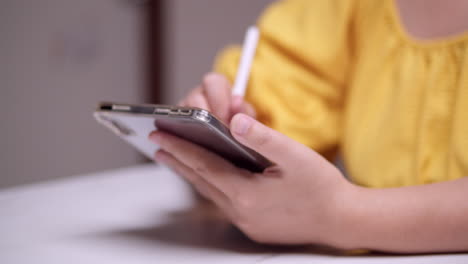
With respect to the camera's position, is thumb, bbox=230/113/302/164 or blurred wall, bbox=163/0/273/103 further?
blurred wall, bbox=163/0/273/103

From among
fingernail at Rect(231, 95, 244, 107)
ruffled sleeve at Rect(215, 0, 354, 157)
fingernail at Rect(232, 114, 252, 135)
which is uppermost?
ruffled sleeve at Rect(215, 0, 354, 157)

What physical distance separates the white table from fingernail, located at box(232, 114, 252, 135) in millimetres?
95

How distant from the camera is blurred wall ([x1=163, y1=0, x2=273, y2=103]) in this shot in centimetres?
115

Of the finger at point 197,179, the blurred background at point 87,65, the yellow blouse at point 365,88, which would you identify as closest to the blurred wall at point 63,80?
the blurred background at point 87,65

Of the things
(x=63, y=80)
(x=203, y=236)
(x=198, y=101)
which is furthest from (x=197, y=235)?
(x=63, y=80)

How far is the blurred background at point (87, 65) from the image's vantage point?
3.18 feet

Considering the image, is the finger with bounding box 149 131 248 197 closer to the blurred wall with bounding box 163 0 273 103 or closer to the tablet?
the tablet

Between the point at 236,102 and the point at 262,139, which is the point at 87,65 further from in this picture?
the point at 262,139

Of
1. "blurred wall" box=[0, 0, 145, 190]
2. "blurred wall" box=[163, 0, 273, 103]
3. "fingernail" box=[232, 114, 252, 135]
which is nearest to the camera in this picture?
"fingernail" box=[232, 114, 252, 135]

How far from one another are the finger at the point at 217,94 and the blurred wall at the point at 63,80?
747 mm

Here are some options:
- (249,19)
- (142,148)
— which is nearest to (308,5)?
(142,148)

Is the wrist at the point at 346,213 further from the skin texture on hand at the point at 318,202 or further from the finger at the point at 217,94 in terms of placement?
the finger at the point at 217,94

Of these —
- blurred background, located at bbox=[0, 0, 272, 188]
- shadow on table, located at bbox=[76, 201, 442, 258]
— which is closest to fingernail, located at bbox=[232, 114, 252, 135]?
shadow on table, located at bbox=[76, 201, 442, 258]

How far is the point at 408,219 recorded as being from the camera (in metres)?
0.26
